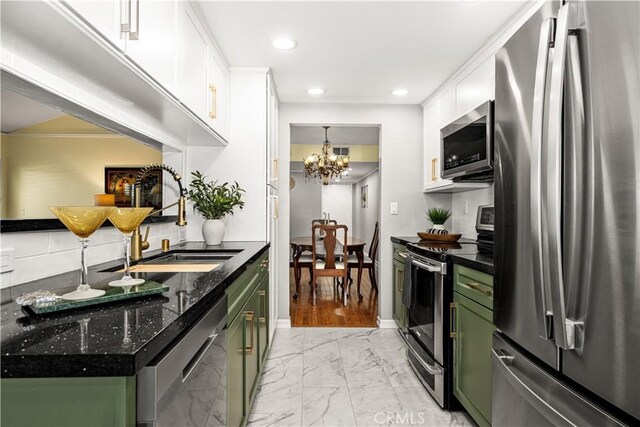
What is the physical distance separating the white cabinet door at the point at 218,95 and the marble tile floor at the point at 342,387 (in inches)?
70.0

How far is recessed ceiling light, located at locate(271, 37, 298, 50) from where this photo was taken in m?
2.26

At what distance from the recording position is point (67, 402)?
614 mm

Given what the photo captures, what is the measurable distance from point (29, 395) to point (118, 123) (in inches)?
55.3

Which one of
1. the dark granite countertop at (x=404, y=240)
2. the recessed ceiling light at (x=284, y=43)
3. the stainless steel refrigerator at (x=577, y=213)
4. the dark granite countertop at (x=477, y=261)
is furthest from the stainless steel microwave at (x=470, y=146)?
the recessed ceiling light at (x=284, y=43)

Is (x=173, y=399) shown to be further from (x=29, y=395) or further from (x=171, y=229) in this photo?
(x=171, y=229)

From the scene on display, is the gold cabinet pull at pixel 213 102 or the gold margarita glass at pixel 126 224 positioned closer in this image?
the gold margarita glass at pixel 126 224

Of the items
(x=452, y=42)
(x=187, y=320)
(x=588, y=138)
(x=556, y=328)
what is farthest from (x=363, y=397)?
(x=452, y=42)

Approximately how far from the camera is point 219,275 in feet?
4.34

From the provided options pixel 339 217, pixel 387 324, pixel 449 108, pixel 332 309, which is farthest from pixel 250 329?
pixel 339 217

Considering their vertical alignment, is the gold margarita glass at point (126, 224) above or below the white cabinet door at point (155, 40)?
below

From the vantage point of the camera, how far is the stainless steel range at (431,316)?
6.84ft

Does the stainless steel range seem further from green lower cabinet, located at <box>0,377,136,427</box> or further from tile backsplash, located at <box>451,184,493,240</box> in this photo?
green lower cabinet, located at <box>0,377,136,427</box>

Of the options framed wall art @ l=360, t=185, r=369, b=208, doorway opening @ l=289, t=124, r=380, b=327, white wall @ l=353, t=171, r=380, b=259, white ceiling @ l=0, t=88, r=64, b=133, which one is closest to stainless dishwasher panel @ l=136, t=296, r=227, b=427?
white ceiling @ l=0, t=88, r=64, b=133

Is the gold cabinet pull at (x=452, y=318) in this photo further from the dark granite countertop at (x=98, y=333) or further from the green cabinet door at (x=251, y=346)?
the dark granite countertop at (x=98, y=333)
